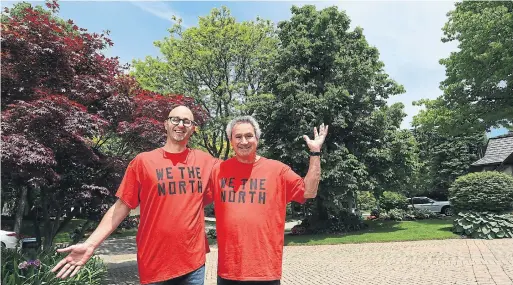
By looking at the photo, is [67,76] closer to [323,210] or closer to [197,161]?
[197,161]

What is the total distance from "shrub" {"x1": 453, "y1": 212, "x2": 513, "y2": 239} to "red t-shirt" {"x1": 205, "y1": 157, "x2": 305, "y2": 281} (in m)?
12.0

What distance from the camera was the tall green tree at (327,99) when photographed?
604 inches

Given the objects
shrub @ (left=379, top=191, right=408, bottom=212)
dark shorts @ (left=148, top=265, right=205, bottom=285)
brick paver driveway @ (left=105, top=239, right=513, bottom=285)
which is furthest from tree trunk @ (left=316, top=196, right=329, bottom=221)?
dark shorts @ (left=148, top=265, right=205, bottom=285)

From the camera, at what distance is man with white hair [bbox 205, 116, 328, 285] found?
2619 millimetres

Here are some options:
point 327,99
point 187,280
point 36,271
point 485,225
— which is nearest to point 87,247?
point 187,280

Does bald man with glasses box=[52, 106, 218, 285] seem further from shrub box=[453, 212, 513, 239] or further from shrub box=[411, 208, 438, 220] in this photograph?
shrub box=[411, 208, 438, 220]

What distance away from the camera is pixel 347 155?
1545 cm

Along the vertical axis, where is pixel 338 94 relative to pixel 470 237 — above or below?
above

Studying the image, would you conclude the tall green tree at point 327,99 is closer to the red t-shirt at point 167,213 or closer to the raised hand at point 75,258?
the red t-shirt at point 167,213

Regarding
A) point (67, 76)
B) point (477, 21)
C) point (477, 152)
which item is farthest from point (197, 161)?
point (477, 152)

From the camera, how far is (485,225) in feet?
40.8

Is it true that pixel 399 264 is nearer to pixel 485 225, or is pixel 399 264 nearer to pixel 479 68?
pixel 485 225

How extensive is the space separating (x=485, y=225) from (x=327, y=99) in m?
7.17

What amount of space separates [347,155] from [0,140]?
12421mm
